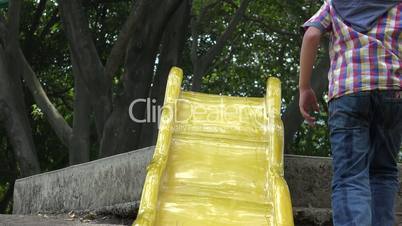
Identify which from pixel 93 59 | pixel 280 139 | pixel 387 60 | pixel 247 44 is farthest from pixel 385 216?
pixel 247 44

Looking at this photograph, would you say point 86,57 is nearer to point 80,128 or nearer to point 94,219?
point 80,128

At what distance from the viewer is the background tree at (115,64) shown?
991 cm

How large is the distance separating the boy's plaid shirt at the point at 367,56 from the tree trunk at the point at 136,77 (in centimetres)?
663

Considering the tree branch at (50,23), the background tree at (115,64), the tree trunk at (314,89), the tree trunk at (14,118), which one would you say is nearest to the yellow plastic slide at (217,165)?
the background tree at (115,64)

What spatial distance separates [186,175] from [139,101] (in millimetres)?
5088

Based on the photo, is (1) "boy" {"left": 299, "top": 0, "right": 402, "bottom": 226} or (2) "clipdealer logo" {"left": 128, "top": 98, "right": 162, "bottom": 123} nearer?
(1) "boy" {"left": 299, "top": 0, "right": 402, "bottom": 226}

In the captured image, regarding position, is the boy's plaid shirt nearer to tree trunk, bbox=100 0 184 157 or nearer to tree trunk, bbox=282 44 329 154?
tree trunk, bbox=100 0 184 157

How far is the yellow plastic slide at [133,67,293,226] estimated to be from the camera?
4.55 metres

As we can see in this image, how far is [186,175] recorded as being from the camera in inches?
202

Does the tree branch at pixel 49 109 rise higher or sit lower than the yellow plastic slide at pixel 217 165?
higher

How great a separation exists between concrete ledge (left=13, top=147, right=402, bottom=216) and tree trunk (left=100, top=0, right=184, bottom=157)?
3025mm

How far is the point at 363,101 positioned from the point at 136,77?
733cm

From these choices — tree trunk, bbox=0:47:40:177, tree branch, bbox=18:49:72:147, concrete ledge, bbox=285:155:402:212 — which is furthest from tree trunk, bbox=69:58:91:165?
concrete ledge, bbox=285:155:402:212

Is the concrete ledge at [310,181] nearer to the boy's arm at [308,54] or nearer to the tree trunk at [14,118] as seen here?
the boy's arm at [308,54]
